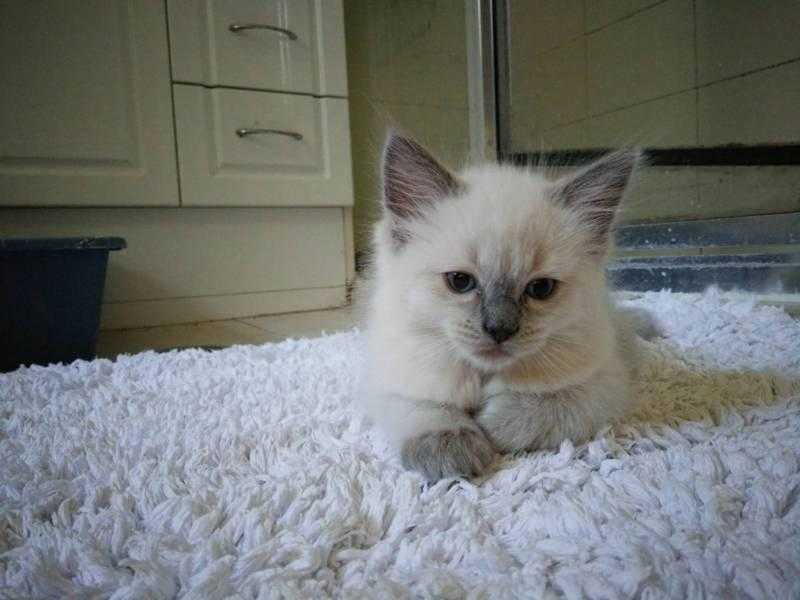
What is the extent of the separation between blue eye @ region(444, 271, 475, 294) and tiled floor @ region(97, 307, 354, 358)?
1031 millimetres

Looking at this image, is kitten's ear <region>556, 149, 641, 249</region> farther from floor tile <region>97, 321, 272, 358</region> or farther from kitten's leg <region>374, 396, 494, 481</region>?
floor tile <region>97, 321, 272, 358</region>

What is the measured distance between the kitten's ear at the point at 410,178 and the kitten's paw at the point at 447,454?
0.34m

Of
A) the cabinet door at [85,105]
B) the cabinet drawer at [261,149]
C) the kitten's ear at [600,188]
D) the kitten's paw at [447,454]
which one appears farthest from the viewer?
the cabinet drawer at [261,149]

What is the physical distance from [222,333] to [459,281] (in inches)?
52.7

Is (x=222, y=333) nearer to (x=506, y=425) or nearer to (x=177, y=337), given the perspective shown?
(x=177, y=337)

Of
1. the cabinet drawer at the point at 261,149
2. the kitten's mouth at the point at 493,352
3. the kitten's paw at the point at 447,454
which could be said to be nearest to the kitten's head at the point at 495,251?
the kitten's mouth at the point at 493,352

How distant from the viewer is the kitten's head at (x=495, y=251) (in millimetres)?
705

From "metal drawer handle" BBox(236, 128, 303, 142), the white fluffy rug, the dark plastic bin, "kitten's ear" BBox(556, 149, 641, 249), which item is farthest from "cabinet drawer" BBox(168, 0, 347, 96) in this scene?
"kitten's ear" BBox(556, 149, 641, 249)

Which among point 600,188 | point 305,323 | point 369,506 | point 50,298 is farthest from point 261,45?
point 369,506

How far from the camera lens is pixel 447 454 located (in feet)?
2.20

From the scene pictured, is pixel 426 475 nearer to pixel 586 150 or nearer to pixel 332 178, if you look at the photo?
pixel 586 150

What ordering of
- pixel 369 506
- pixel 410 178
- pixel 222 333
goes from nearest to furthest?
pixel 369 506, pixel 410 178, pixel 222 333

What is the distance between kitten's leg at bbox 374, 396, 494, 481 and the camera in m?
0.66

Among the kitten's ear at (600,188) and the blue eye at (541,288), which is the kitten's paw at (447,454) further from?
the kitten's ear at (600,188)
